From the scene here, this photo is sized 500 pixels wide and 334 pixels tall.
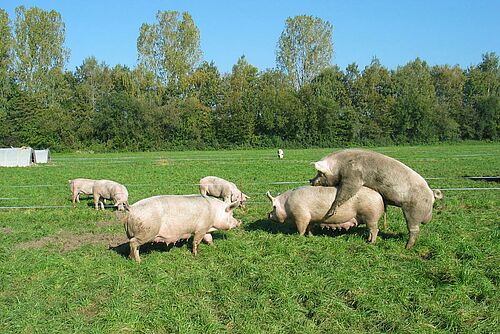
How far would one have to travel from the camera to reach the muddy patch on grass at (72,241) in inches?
346

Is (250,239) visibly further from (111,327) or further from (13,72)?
(13,72)

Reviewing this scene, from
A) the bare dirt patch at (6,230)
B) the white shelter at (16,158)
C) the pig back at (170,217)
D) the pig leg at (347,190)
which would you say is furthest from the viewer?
the white shelter at (16,158)

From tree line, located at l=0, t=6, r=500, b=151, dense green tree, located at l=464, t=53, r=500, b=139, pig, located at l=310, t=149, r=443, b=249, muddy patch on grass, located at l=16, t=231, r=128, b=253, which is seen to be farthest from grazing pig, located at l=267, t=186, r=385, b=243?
dense green tree, located at l=464, t=53, r=500, b=139

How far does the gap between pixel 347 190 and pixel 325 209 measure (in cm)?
60

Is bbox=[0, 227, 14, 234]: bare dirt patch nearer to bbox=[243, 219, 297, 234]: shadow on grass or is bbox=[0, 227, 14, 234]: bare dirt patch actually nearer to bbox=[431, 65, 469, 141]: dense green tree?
bbox=[243, 219, 297, 234]: shadow on grass

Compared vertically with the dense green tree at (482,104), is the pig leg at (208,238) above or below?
below

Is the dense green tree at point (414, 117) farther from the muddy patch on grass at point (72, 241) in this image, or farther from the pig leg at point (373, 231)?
the muddy patch on grass at point (72, 241)

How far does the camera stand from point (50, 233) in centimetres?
984

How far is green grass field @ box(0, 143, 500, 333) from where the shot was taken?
206 inches

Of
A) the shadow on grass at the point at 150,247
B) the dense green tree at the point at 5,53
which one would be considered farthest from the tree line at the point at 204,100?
the shadow on grass at the point at 150,247

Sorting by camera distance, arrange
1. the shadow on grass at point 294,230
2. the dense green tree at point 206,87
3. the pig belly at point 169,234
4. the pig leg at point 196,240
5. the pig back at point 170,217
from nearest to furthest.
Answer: the pig back at point 170,217
the pig belly at point 169,234
the pig leg at point 196,240
the shadow on grass at point 294,230
the dense green tree at point 206,87

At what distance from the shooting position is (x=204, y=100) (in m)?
62.8

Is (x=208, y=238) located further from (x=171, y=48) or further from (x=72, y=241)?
(x=171, y=48)

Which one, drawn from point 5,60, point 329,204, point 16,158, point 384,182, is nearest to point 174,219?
point 329,204
